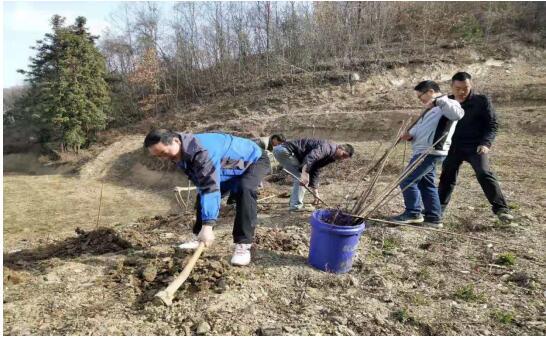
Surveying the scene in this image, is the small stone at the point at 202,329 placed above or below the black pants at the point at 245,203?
below

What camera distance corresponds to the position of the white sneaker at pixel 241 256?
3.16 meters

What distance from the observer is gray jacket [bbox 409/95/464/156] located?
3.54 m

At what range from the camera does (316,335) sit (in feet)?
7.77

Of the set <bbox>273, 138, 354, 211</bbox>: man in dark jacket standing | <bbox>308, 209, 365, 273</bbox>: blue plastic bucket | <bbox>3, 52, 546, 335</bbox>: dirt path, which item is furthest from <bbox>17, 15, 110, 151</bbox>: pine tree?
<bbox>308, 209, 365, 273</bbox>: blue plastic bucket

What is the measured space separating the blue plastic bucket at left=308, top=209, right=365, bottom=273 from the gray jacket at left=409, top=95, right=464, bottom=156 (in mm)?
1226

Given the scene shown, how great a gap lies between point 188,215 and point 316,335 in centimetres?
327

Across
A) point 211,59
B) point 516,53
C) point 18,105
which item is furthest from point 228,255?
point 18,105

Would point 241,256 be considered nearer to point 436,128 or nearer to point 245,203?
point 245,203

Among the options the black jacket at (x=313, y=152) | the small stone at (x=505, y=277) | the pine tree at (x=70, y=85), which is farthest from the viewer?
the pine tree at (x=70, y=85)

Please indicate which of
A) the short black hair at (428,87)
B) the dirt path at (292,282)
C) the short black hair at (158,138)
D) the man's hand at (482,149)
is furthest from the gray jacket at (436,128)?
the short black hair at (158,138)

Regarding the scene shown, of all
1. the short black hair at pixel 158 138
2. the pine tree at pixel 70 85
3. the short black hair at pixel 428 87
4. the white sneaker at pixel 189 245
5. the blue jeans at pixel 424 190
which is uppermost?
the pine tree at pixel 70 85

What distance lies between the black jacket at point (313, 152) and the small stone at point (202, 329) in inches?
102

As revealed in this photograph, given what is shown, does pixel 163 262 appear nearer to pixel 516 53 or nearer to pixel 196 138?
pixel 196 138

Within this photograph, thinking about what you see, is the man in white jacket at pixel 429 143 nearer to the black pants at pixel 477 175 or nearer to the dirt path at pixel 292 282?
the dirt path at pixel 292 282
